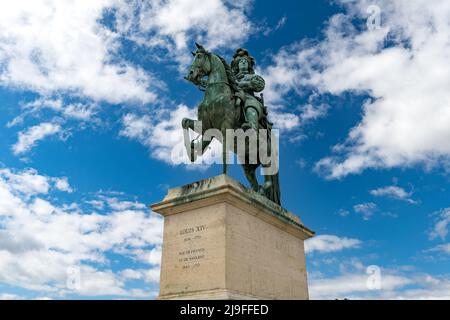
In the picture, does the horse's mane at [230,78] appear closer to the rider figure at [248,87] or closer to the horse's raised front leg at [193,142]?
the rider figure at [248,87]

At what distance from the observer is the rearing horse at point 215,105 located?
408 inches

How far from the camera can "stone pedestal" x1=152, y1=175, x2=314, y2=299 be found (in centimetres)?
802

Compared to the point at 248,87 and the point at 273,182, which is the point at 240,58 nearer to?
the point at 248,87

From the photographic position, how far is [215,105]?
10398 millimetres

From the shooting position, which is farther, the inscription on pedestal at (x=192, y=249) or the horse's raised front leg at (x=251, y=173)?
the horse's raised front leg at (x=251, y=173)

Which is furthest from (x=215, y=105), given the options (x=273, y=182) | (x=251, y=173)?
(x=273, y=182)

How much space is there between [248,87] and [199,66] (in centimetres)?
188

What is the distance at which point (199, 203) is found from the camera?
346 inches

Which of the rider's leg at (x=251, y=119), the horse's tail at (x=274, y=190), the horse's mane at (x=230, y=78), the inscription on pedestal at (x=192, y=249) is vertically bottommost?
the inscription on pedestal at (x=192, y=249)

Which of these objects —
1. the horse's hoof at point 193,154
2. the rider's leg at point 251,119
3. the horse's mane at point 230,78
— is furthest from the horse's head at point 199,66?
the horse's hoof at point 193,154

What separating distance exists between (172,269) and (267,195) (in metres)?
3.78
